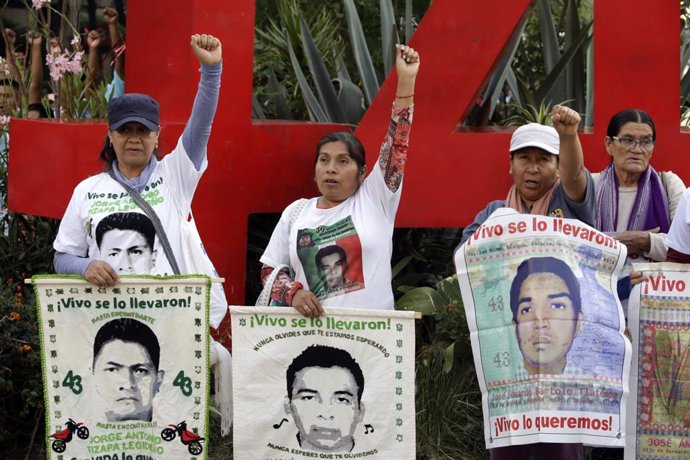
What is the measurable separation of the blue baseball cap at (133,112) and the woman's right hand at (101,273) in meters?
0.59

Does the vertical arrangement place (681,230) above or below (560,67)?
below

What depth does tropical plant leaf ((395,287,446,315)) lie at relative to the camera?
6684 mm

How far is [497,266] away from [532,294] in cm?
18

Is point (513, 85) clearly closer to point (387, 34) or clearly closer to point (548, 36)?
point (548, 36)

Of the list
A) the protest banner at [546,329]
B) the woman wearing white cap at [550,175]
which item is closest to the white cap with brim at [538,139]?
the woman wearing white cap at [550,175]

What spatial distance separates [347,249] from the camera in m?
5.42

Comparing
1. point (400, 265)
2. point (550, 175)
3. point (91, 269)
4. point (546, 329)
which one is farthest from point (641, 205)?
point (91, 269)

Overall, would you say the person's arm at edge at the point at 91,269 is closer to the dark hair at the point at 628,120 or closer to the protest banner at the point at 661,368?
the protest banner at the point at 661,368

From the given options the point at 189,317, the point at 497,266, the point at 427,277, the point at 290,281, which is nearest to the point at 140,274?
the point at 189,317

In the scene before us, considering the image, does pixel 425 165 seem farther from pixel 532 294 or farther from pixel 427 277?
pixel 532 294

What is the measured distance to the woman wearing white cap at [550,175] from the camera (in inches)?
206

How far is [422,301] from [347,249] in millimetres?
1475

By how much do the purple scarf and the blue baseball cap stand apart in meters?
2.00

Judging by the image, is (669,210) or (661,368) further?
(669,210)
